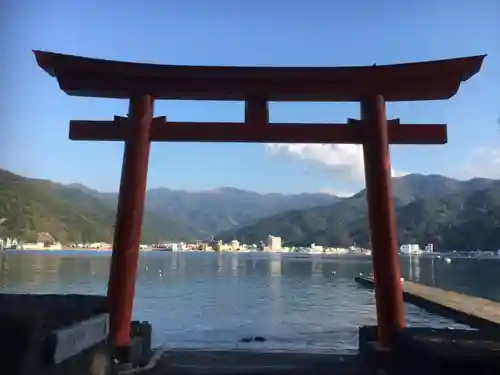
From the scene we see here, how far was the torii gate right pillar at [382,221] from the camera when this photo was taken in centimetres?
506

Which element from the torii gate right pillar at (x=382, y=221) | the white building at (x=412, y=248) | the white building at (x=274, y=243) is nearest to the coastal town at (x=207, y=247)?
the white building at (x=274, y=243)

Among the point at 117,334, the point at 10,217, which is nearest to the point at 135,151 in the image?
the point at 117,334

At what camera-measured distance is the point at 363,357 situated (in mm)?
5609

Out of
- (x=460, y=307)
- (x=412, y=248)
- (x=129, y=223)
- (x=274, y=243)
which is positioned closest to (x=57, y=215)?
(x=274, y=243)

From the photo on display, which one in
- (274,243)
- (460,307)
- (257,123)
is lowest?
(460,307)

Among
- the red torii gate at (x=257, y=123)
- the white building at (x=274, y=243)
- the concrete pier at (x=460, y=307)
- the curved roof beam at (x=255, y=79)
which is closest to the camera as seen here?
the red torii gate at (x=257, y=123)

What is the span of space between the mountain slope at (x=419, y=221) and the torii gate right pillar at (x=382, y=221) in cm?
5673

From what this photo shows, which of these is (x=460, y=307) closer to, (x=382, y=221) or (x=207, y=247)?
(x=382, y=221)

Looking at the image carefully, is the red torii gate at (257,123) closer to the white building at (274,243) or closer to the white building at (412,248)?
the white building at (412,248)

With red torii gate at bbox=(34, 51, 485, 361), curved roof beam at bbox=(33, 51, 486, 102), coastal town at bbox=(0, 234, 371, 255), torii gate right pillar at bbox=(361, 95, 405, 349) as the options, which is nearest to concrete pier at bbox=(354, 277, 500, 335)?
torii gate right pillar at bbox=(361, 95, 405, 349)

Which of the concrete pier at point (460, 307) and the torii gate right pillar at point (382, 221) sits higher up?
the torii gate right pillar at point (382, 221)

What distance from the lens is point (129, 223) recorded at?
511 cm

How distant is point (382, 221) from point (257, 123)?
165 centimetres

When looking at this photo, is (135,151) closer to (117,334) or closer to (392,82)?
(117,334)
